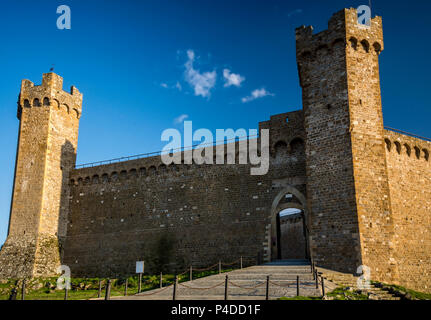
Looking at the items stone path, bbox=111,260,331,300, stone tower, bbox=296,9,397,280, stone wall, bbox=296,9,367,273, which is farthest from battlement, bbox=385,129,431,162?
stone path, bbox=111,260,331,300

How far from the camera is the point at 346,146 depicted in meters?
16.6

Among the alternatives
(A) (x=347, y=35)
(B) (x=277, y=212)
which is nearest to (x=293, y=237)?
(B) (x=277, y=212)

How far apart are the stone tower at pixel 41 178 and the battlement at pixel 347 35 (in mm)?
15140

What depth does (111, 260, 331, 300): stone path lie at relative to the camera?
11.6 metres

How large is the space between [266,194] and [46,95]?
47.8 feet

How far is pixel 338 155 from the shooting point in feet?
54.7

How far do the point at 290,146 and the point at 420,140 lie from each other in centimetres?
611

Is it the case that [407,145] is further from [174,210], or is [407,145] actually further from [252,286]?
[174,210]

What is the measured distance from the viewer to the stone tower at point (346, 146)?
51.0 ft

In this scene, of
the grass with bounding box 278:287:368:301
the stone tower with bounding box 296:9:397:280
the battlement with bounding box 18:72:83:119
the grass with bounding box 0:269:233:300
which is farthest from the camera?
the battlement with bounding box 18:72:83:119

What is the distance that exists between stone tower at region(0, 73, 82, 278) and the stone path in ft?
36.5

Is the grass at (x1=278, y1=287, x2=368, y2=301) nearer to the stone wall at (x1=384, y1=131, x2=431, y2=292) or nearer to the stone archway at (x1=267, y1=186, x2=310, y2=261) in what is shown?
the stone wall at (x1=384, y1=131, x2=431, y2=292)
